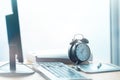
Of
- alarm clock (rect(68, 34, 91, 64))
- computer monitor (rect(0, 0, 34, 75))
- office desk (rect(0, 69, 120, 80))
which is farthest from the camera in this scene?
alarm clock (rect(68, 34, 91, 64))

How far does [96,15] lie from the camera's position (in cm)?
216

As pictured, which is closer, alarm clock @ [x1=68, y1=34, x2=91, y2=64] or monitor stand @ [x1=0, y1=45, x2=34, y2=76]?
→ monitor stand @ [x1=0, y1=45, x2=34, y2=76]

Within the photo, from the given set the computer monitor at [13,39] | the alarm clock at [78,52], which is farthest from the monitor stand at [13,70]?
the alarm clock at [78,52]

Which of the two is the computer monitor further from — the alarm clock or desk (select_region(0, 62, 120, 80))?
the alarm clock

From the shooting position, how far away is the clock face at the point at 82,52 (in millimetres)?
1403

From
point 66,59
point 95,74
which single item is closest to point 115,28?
point 66,59

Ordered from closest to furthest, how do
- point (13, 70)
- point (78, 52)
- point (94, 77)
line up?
point (94, 77) < point (13, 70) < point (78, 52)

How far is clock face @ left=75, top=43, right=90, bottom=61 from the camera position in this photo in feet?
4.60

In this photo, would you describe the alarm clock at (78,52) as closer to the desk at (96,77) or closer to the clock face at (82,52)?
the clock face at (82,52)

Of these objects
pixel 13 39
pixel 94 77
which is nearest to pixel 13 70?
pixel 13 39

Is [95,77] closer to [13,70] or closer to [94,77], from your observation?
[94,77]

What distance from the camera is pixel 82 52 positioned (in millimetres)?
1418

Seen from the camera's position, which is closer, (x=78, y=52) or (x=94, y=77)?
(x=94, y=77)

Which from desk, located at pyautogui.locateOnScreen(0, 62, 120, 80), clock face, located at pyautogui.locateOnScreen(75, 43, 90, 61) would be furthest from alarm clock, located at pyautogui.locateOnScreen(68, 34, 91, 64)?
desk, located at pyautogui.locateOnScreen(0, 62, 120, 80)
